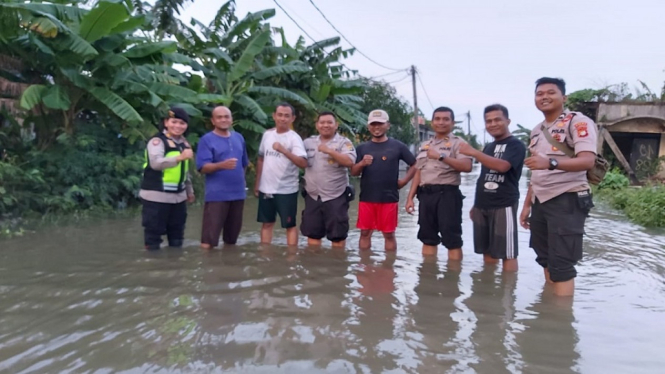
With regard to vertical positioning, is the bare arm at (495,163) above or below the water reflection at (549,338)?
above

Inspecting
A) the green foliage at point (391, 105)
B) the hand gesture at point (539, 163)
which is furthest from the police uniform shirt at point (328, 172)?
the green foliage at point (391, 105)

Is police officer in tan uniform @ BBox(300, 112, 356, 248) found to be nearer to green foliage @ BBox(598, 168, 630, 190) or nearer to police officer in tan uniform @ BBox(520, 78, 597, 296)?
police officer in tan uniform @ BBox(520, 78, 597, 296)

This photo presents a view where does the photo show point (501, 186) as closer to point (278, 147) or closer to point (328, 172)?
point (328, 172)

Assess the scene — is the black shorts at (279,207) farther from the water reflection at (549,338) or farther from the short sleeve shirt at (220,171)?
the water reflection at (549,338)

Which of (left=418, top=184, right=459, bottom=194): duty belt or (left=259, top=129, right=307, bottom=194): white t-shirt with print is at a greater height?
(left=259, top=129, right=307, bottom=194): white t-shirt with print

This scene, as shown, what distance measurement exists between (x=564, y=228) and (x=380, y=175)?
207 centimetres

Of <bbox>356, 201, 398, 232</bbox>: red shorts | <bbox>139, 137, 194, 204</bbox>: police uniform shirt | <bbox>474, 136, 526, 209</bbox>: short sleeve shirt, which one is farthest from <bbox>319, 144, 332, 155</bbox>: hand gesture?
<bbox>474, 136, 526, 209</bbox>: short sleeve shirt

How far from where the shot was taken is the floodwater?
9.45 ft

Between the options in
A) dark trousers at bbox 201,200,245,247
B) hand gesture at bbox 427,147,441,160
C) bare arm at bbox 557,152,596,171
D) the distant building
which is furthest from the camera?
the distant building

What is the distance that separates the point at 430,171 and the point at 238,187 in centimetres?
198

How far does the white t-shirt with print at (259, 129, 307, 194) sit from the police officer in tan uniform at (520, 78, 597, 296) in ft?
7.89

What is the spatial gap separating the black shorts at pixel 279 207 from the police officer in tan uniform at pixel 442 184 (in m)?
1.35

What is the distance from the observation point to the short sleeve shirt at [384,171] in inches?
216

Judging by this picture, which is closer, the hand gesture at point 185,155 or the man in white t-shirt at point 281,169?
the hand gesture at point 185,155
